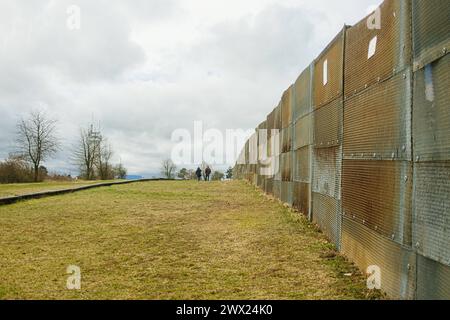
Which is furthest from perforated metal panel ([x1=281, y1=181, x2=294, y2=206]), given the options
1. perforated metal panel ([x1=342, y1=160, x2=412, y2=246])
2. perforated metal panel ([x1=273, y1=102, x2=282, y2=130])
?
perforated metal panel ([x1=342, y1=160, x2=412, y2=246])

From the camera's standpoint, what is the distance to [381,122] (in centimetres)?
458

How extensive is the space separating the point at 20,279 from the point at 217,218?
5.31 meters

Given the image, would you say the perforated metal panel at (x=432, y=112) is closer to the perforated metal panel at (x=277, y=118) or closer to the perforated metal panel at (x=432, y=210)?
the perforated metal panel at (x=432, y=210)

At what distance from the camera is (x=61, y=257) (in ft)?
19.3

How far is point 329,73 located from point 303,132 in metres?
2.40

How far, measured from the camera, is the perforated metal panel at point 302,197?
884 centimetres

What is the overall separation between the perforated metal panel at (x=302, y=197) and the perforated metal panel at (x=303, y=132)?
0.88 m

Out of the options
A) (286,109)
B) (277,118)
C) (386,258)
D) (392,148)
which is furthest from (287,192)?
(392,148)

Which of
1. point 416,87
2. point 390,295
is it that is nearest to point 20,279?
point 390,295

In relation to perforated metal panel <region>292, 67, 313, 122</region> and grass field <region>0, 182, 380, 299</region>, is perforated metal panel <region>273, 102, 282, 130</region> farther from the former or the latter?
grass field <region>0, 182, 380, 299</region>

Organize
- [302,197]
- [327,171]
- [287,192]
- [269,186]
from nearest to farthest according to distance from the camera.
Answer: [327,171] < [302,197] < [287,192] < [269,186]

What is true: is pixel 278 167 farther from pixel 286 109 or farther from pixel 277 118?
pixel 286 109

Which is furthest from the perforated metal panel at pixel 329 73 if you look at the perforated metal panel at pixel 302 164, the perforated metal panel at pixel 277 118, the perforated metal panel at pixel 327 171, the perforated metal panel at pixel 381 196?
the perforated metal panel at pixel 277 118

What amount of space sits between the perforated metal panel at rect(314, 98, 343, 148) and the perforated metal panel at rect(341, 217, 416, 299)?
1.58 m
